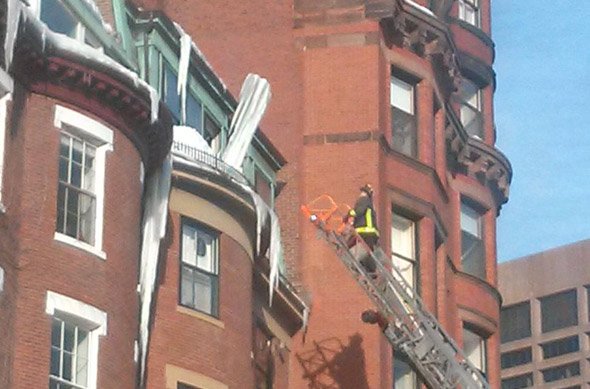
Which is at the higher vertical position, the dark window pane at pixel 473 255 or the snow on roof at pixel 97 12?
the dark window pane at pixel 473 255

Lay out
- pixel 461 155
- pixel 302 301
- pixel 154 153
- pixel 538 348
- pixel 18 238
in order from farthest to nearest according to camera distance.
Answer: pixel 538 348 → pixel 461 155 → pixel 302 301 → pixel 154 153 → pixel 18 238

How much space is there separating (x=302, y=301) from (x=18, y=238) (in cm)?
1420

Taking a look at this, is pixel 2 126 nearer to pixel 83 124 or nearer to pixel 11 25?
pixel 11 25

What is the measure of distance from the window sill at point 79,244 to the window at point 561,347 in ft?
329

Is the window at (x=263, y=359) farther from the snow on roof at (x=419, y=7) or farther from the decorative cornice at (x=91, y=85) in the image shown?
the snow on roof at (x=419, y=7)

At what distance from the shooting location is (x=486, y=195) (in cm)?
5306

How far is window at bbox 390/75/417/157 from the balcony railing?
1004 cm

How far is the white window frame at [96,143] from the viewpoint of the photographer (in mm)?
31547

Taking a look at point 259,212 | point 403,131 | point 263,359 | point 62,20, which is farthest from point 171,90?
point 403,131

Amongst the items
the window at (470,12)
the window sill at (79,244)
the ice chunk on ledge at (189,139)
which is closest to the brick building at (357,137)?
the window at (470,12)

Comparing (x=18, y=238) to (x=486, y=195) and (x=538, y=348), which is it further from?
(x=538, y=348)

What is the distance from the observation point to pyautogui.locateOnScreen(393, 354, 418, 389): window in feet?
146

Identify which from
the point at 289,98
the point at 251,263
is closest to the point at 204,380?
the point at 251,263

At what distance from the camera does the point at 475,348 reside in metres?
50.7
